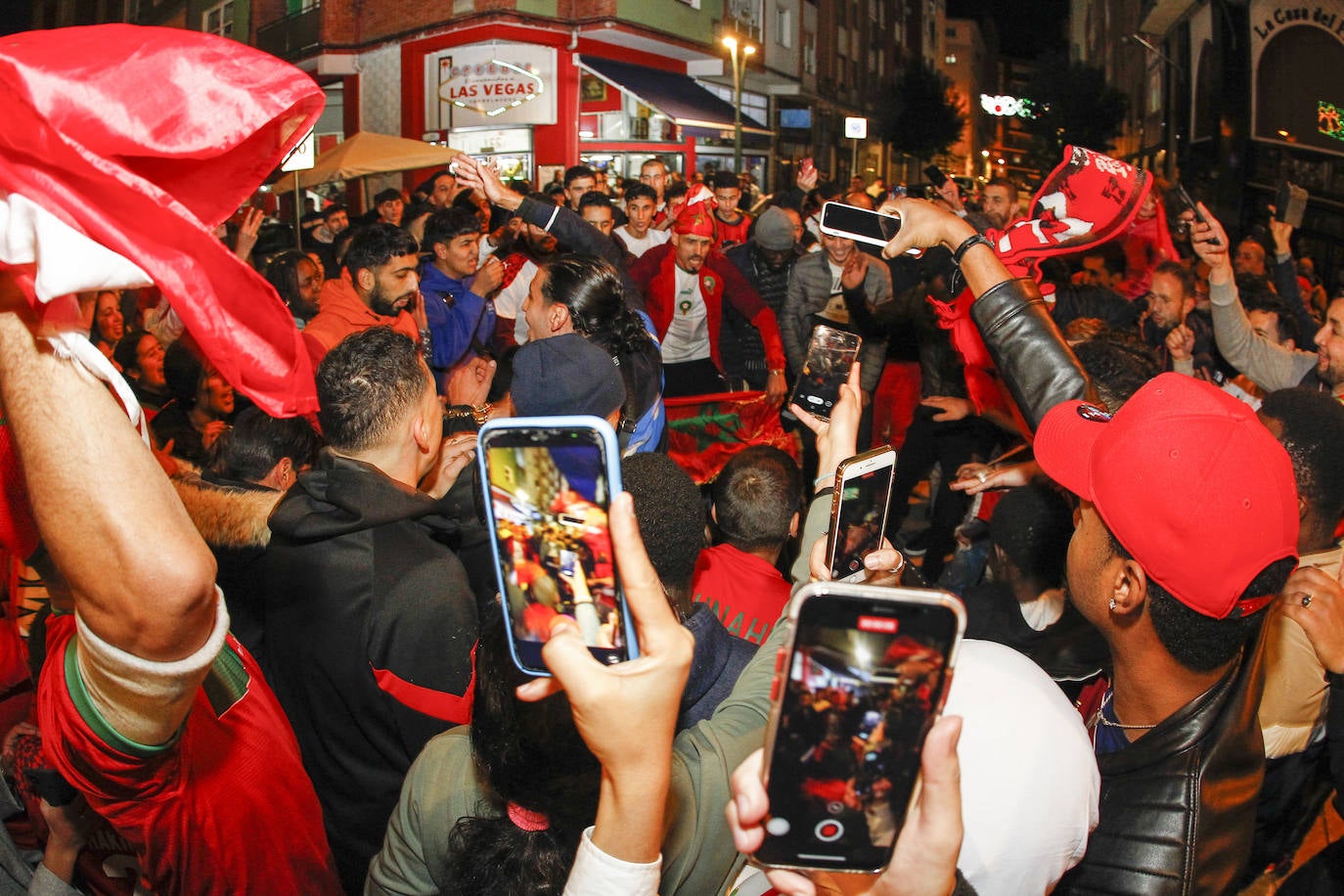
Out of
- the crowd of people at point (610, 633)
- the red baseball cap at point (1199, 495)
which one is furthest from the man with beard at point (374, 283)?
the red baseball cap at point (1199, 495)

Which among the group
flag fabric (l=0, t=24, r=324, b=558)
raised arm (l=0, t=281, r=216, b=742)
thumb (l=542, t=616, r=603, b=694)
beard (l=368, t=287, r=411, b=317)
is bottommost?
thumb (l=542, t=616, r=603, b=694)

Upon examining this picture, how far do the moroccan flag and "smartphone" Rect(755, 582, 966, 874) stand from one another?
4615 millimetres

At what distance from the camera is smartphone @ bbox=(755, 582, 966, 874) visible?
115cm

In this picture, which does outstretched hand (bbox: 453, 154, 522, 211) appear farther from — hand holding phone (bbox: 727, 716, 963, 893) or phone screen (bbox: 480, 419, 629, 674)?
hand holding phone (bbox: 727, 716, 963, 893)

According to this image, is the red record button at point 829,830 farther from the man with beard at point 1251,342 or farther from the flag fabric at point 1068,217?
the man with beard at point 1251,342

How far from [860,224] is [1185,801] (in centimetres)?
181

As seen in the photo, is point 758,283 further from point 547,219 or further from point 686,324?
point 547,219

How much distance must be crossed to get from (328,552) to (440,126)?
22313mm

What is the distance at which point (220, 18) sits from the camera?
2841 cm

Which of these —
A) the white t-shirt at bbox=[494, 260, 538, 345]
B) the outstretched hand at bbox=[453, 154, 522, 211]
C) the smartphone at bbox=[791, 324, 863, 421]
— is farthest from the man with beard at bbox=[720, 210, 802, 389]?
the smartphone at bbox=[791, 324, 863, 421]

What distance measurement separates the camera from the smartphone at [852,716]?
3.76ft

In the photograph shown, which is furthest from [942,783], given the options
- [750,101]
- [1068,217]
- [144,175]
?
[750,101]

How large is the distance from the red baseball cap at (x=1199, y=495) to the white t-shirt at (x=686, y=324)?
5215 millimetres

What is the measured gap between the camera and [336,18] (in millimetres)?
24250
